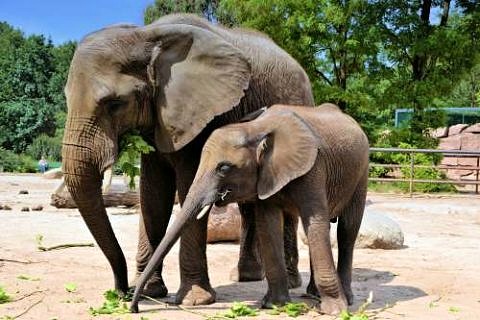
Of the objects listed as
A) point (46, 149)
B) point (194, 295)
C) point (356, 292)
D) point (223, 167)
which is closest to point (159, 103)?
point (223, 167)

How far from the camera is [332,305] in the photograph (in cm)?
540

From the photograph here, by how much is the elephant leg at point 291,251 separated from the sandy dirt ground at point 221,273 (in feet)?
0.75

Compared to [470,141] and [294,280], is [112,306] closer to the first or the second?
[294,280]

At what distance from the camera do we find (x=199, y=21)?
582 cm

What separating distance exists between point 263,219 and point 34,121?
41071 mm

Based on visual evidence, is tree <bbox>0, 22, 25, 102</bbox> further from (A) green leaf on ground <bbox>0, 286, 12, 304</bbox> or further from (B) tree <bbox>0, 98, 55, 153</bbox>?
(A) green leaf on ground <bbox>0, 286, 12, 304</bbox>

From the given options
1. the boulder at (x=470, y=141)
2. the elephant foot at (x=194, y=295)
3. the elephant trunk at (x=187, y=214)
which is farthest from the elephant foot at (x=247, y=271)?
the boulder at (x=470, y=141)

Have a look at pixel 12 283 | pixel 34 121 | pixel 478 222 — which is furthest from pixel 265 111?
pixel 34 121

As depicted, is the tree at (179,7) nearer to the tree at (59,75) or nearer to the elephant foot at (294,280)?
the tree at (59,75)

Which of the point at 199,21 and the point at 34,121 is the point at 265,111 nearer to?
the point at 199,21

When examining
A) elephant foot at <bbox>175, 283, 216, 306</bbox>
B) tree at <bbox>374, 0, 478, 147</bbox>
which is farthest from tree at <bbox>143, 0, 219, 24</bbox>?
elephant foot at <bbox>175, 283, 216, 306</bbox>

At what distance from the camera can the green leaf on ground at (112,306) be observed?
532cm

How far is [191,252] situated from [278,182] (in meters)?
1.02

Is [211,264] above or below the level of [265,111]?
below
